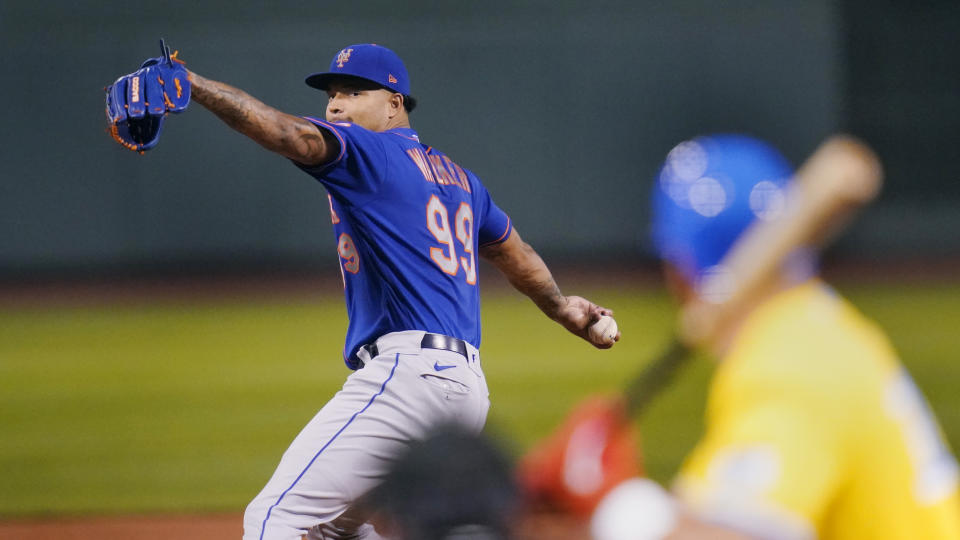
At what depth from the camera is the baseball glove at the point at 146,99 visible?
10.7ft

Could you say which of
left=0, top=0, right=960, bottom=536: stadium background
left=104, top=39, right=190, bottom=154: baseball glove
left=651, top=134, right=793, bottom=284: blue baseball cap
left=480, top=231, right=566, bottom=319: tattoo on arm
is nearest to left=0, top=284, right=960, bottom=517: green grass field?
left=0, top=0, right=960, bottom=536: stadium background

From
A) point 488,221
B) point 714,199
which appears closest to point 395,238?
point 488,221

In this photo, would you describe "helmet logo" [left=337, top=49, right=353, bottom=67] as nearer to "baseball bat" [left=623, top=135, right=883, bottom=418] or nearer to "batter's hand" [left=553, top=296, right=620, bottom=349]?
"batter's hand" [left=553, top=296, right=620, bottom=349]

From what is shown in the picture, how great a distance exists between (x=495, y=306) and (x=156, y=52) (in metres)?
6.17

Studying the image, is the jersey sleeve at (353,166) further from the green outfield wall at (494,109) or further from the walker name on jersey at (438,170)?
the green outfield wall at (494,109)

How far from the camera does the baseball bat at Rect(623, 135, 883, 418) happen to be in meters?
1.65

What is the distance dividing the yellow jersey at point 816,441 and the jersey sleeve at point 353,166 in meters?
1.74

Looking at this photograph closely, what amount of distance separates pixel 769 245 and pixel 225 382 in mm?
9065

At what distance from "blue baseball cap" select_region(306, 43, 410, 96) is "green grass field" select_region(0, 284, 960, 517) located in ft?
11.1

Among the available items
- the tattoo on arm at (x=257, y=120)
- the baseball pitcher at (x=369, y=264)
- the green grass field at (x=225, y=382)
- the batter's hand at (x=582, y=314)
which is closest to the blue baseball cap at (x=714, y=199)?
the baseball pitcher at (x=369, y=264)

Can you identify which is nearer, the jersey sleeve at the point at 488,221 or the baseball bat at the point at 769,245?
the baseball bat at the point at 769,245

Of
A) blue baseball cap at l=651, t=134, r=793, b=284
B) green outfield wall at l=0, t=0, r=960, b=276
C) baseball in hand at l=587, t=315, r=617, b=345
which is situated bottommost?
baseball in hand at l=587, t=315, r=617, b=345

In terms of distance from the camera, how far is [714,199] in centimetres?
217

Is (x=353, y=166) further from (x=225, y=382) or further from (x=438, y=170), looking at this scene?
(x=225, y=382)
